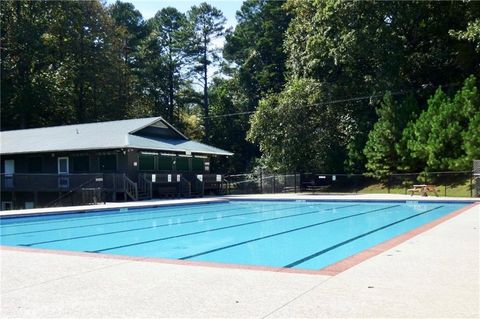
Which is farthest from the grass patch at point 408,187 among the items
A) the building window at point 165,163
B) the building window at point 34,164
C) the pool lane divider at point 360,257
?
the building window at point 34,164

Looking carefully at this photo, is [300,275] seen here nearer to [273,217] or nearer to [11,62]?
[273,217]

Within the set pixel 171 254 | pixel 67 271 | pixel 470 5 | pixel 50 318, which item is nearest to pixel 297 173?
pixel 470 5

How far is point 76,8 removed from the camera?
49531 mm

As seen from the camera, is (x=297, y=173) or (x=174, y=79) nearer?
(x=297, y=173)

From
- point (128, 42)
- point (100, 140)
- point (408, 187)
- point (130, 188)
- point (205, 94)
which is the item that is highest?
point (128, 42)

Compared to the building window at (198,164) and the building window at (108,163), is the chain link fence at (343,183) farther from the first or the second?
the building window at (108,163)

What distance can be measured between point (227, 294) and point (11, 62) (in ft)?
152

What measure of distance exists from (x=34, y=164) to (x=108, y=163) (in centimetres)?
602

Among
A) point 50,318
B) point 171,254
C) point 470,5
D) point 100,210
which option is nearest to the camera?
point 50,318

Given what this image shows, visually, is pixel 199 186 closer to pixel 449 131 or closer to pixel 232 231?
pixel 449 131

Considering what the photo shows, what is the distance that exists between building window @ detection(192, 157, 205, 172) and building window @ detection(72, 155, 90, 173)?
683 centimetres

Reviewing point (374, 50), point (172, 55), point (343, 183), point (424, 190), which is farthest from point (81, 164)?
point (172, 55)

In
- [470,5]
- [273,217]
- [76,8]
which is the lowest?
[273,217]

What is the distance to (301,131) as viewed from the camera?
3334 centimetres
